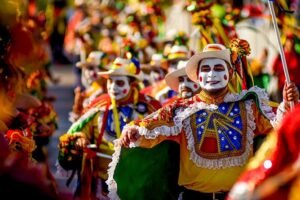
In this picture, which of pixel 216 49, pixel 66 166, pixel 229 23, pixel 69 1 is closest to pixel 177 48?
pixel 229 23

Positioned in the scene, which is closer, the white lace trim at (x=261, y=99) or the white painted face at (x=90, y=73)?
the white lace trim at (x=261, y=99)

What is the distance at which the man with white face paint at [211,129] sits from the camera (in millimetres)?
9102

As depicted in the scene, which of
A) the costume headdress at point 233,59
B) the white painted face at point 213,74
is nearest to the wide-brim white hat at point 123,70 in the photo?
the costume headdress at point 233,59

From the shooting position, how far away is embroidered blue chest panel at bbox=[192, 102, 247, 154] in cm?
911

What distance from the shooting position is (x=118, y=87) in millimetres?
11281

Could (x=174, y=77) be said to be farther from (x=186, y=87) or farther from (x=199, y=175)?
(x=199, y=175)

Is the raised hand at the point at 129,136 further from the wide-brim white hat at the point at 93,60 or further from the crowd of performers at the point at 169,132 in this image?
the wide-brim white hat at the point at 93,60

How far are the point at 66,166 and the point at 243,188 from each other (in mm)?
5434

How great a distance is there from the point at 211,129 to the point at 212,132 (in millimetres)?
34

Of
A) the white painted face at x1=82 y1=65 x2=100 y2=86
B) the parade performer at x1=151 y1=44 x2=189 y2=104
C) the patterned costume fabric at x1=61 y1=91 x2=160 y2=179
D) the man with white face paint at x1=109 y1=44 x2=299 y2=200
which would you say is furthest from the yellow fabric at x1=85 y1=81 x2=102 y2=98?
the man with white face paint at x1=109 y1=44 x2=299 y2=200

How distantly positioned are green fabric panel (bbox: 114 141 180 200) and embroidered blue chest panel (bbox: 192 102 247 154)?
1.30 feet

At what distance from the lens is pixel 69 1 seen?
3216cm

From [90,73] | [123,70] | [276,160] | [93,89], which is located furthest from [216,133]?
[90,73]

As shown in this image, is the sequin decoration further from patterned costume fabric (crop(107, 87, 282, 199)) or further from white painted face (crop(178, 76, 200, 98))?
white painted face (crop(178, 76, 200, 98))
